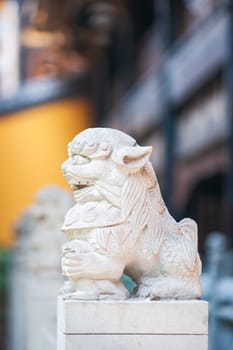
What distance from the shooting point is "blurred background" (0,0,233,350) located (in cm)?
1496

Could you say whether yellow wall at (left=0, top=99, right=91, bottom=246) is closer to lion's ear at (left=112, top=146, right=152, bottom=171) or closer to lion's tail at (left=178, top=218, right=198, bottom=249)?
lion's tail at (left=178, top=218, right=198, bottom=249)

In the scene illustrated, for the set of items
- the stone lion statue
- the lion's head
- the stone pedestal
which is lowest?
the stone pedestal

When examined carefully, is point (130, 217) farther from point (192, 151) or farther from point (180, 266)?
point (192, 151)

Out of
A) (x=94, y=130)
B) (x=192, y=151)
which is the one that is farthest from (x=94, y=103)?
(x=94, y=130)

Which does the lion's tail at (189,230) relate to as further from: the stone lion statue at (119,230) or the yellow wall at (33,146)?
the yellow wall at (33,146)

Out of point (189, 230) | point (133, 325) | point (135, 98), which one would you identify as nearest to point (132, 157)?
point (189, 230)

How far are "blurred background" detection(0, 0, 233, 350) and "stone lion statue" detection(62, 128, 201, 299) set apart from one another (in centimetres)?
289

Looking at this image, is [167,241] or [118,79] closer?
[167,241]

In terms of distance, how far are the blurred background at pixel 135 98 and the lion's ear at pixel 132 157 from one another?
122 inches

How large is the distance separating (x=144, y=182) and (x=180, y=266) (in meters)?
0.40

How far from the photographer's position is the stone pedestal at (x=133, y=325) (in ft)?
13.3

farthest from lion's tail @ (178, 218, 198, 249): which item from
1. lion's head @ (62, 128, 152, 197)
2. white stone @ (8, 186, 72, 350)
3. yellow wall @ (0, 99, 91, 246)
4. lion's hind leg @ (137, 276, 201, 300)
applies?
yellow wall @ (0, 99, 91, 246)

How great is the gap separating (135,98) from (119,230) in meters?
18.3

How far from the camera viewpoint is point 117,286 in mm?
4223
